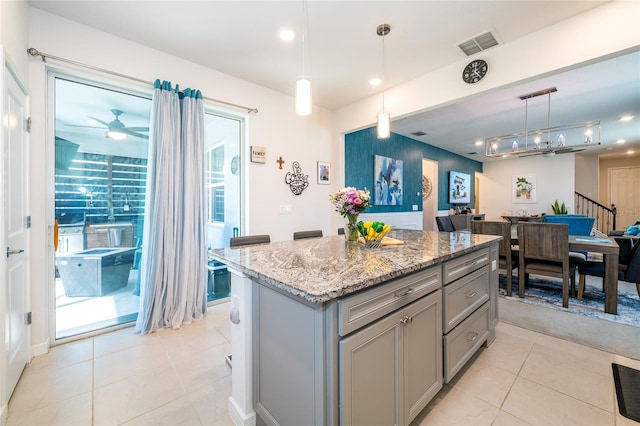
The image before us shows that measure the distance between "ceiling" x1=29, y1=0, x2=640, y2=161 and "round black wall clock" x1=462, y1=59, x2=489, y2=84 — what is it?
132 millimetres

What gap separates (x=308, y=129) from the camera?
13.2 ft

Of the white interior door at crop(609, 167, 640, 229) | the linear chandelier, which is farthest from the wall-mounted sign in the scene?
the white interior door at crop(609, 167, 640, 229)

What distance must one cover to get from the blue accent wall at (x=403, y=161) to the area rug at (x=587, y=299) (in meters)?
2.51

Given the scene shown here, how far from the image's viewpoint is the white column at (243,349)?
1420 millimetres

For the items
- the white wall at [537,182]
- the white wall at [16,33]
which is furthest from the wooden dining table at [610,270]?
the white wall at [537,182]

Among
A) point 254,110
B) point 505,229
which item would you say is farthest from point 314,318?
point 505,229

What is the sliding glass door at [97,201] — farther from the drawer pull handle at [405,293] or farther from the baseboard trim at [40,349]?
the drawer pull handle at [405,293]

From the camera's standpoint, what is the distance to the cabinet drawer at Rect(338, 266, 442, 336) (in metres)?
1.04

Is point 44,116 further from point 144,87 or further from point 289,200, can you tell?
point 289,200

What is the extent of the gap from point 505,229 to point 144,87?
443 centimetres

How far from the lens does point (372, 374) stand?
44.9 inches

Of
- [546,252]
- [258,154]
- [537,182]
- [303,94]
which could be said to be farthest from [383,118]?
[537,182]

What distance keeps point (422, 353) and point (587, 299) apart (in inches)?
128

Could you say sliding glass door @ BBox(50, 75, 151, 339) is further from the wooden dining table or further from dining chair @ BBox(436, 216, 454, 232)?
dining chair @ BBox(436, 216, 454, 232)
